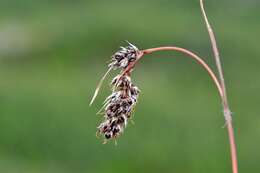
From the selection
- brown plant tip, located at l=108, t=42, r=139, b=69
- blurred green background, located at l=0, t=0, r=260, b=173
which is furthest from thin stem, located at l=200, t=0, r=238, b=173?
blurred green background, located at l=0, t=0, r=260, b=173

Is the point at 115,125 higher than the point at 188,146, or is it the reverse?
the point at 115,125

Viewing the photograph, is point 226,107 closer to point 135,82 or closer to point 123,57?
point 123,57

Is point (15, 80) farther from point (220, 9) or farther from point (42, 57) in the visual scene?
point (220, 9)

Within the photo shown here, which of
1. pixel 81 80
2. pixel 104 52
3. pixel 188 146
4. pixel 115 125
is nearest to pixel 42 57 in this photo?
pixel 104 52

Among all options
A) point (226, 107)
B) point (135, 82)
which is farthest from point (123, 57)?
point (135, 82)

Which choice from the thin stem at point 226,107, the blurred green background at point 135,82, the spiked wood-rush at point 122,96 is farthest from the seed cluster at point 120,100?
the blurred green background at point 135,82
